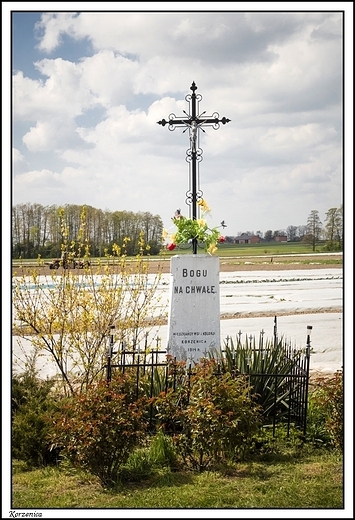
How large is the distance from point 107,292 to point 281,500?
453 centimetres

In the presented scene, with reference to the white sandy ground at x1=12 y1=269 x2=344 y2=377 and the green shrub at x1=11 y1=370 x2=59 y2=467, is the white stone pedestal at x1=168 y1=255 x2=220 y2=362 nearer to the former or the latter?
the white sandy ground at x1=12 y1=269 x2=344 y2=377

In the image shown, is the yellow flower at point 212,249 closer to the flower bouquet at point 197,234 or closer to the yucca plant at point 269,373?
the flower bouquet at point 197,234

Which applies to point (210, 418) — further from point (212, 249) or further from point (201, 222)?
point (201, 222)

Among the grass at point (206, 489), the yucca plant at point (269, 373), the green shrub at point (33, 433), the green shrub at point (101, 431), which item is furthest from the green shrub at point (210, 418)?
the green shrub at point (33, 433)

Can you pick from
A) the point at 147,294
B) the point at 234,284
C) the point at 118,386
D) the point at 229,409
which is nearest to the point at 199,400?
the point at 229,409

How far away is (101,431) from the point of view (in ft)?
17.4

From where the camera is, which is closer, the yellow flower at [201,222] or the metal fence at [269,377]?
the metal fence at [269,377]

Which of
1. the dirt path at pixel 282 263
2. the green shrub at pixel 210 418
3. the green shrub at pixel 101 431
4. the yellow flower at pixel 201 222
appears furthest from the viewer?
the dirt path at pixel 282 263

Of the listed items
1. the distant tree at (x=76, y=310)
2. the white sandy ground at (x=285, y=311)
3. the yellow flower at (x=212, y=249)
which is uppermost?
the yellow flower at (x=212, y=249)

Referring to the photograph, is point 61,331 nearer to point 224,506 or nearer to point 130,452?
point 130,452

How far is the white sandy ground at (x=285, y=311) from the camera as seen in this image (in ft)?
38.1

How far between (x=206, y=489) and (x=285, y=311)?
1401 cm

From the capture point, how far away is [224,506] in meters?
4.95

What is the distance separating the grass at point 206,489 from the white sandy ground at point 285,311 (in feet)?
4.29
